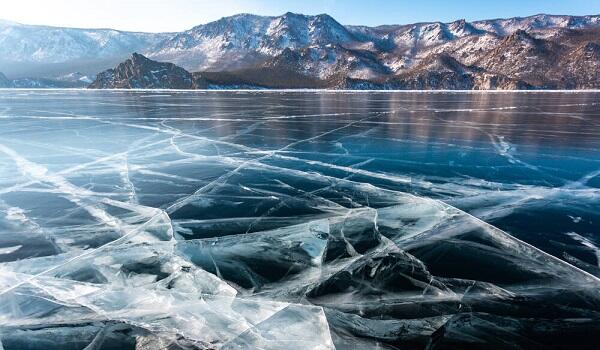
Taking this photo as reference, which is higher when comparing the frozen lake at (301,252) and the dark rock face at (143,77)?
the dark rock face at (143,77)

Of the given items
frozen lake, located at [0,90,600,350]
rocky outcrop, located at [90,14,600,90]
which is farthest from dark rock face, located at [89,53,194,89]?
frozen lake, located at [0,90,600,350]

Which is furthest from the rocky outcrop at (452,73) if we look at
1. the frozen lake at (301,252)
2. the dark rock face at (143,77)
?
the frozen lake at (301,252)

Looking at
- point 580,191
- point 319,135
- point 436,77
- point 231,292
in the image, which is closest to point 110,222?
point 231,292

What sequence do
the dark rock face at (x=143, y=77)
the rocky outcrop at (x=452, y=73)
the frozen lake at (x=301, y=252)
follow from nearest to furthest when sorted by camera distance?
1. the frozen lake at (x=301, y=252)
2. the rocky outcrop at (x=452, y=73)
3. the dark rock face at (x=143, y=77)

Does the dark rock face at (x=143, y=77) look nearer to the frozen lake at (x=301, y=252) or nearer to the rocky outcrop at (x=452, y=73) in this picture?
the rocky outcrop at (x=452, y=73)

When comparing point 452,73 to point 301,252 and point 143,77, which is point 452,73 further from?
point 301,252

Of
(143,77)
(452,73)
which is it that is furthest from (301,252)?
(143,77)
